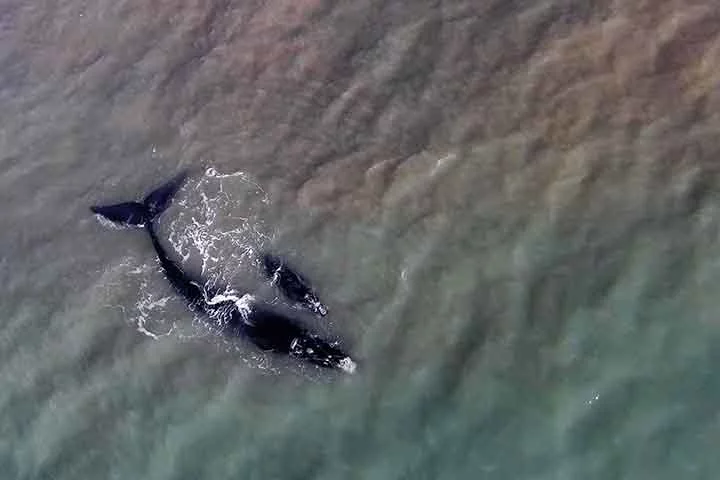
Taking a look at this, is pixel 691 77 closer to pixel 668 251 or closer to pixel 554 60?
pixel 554 60

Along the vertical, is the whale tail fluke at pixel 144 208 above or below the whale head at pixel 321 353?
above

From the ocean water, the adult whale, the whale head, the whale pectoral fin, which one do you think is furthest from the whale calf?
the whale pectoral fin

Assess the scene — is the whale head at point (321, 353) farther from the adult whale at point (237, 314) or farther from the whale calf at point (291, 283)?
the whale calf at point (291, 283)

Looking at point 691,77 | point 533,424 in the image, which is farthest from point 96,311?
point 691,77

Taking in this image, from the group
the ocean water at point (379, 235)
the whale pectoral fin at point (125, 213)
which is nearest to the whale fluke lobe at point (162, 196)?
the whale pectoral fin at point (125, 213)

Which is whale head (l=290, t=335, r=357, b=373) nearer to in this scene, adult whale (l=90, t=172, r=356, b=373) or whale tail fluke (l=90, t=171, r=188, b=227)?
adult whale (l=90, t=172, r=356, b=373)

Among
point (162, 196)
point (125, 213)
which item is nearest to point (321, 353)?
point (162, 196)

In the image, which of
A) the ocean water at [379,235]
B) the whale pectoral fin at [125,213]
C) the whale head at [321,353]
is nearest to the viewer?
the ocean water at [379,235]

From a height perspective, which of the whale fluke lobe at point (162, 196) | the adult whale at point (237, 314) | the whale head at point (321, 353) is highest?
the whale fluke lobe at point (162, 196)
